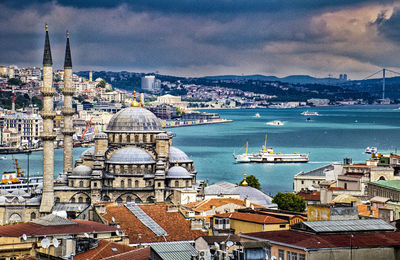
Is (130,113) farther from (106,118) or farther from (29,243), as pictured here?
(106,118)

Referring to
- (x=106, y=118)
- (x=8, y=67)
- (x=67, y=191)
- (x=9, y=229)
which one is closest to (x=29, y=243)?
(x=9, y=229)

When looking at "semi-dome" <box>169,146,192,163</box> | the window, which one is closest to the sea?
"semi-dome" <box>169,146,192,163</box>

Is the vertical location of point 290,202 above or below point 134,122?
below

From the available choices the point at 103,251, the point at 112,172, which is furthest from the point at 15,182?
the point at 103,251

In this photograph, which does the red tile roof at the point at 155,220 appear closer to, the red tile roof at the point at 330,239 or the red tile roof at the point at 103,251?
the red tile roof at the point at 103,251

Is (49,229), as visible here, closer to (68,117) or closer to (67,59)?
(68,117)

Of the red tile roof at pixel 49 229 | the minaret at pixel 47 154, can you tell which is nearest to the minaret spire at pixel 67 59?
the minaret at pixel 47 154
